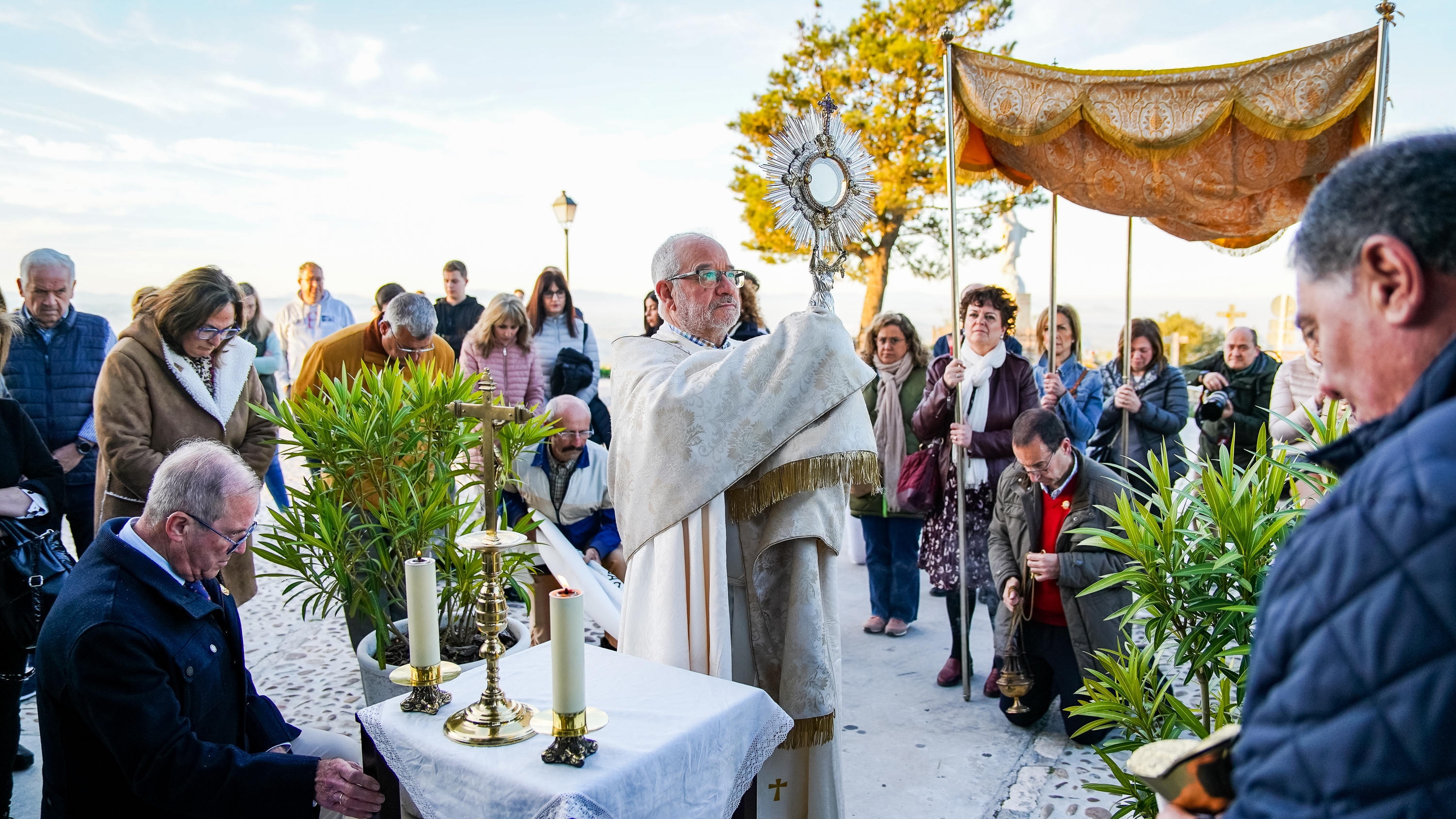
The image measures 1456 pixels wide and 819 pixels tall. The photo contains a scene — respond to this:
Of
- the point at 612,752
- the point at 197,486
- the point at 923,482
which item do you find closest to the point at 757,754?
the point at 612,752

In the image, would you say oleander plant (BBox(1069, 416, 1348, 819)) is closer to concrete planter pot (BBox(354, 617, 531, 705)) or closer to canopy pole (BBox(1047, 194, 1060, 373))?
concrete planter pot (BBox(354, 617, 531, 705))

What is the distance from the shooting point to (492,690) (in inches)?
72.1

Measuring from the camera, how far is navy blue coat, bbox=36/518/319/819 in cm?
187

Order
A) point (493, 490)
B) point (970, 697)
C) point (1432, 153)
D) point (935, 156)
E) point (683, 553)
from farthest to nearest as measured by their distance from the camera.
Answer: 1. point (935, 156)
2. point (970, 697)
3. point (683, 553)
4. point (493, 490)
5. point (1432, 153)

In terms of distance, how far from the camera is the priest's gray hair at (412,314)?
4113mm

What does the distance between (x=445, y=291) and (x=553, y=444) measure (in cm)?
298

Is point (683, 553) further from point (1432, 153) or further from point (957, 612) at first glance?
point (957, 612)

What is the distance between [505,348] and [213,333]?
2.18 meters

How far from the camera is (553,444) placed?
14.0 ft

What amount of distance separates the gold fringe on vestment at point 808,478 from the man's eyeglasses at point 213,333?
7.54ft

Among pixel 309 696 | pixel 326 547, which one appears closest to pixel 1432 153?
pixel 326 547

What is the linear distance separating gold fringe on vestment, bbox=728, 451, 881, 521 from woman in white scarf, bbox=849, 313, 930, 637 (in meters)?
2.40

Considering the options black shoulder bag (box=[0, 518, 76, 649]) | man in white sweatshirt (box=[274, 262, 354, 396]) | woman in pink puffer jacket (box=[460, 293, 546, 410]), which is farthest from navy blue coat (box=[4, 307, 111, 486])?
man in white sweatshirt (box=[274, 262, 354, 396])

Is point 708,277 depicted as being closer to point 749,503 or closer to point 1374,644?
point 749,503
